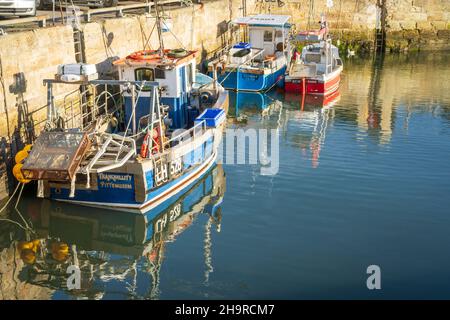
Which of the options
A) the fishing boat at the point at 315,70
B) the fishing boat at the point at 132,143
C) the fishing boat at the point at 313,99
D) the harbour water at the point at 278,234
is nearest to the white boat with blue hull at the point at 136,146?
the fishing boat at the point at 132,143

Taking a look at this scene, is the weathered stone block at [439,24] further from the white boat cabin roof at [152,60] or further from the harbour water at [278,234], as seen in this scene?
the white boat cabin roof at [152,60]

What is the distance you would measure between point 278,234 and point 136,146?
4193mm

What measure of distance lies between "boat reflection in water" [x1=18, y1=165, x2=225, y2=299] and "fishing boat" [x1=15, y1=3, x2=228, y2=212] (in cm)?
34

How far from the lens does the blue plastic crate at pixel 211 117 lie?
16.1m

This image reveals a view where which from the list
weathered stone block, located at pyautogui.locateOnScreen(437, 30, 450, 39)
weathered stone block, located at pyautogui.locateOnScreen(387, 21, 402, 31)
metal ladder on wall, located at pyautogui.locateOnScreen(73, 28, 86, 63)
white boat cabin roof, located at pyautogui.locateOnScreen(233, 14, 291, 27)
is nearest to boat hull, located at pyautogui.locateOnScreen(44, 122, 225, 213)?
metal ladder on wall, located at pyautogui.locateOnScreen(73, 28, 86, 63)

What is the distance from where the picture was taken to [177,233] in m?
13.7

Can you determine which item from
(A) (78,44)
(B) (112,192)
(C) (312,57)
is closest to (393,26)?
(C) (312,57)

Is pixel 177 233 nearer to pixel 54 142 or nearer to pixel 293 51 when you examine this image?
pixel 54 142

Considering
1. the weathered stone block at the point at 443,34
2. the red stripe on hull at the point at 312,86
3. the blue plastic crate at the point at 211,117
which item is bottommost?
the red stripe on hull at the point at 312,86

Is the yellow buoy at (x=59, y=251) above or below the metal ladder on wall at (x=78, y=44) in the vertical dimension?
below

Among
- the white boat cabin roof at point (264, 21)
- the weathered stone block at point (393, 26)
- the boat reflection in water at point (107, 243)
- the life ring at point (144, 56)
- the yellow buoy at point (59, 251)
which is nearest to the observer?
the boat reflection in water at point (107, 243)

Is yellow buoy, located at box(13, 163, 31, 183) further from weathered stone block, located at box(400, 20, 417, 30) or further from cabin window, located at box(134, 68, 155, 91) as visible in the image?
weathered stone block, located at box(400, 20, 417, 30)

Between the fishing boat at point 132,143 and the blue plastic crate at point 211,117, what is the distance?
0.03 meters
